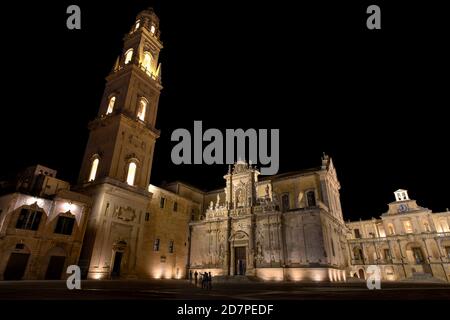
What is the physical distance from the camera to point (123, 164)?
3045 centimetres

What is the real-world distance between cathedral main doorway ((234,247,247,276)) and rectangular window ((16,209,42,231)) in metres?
21.0

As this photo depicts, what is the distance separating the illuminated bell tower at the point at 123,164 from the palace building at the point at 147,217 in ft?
0.40

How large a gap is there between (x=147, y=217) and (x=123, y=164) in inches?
298

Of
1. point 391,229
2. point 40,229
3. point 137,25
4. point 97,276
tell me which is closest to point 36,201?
point 40,229

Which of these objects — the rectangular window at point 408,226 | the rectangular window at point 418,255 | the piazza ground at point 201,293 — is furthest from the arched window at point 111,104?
the rectangular window at point 418,255

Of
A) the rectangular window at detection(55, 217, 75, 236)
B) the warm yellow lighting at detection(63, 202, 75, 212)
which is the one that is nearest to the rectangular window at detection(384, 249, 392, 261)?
the rectangular window at detection(55, 217, 75, 236)

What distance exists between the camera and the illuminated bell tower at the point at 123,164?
85.3 feet

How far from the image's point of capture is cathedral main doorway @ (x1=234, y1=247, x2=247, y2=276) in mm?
30925

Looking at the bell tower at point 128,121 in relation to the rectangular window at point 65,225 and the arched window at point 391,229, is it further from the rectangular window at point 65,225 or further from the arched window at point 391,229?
the arched window at point 391,229

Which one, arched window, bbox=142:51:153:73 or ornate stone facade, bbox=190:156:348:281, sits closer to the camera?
ornate stone facade, bbox=190:156:348:281

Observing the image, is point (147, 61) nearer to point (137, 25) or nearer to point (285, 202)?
point (137, 25)

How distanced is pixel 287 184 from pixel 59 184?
2831 cm

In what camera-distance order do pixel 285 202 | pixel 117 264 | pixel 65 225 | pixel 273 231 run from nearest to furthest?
pixel 65 225
pixel 117 264
pixel 273 231
pixel 285 202

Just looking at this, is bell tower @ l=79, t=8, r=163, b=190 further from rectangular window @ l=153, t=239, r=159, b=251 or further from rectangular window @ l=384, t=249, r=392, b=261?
rectangular window @ l=384, t=249, r=392, b=261
